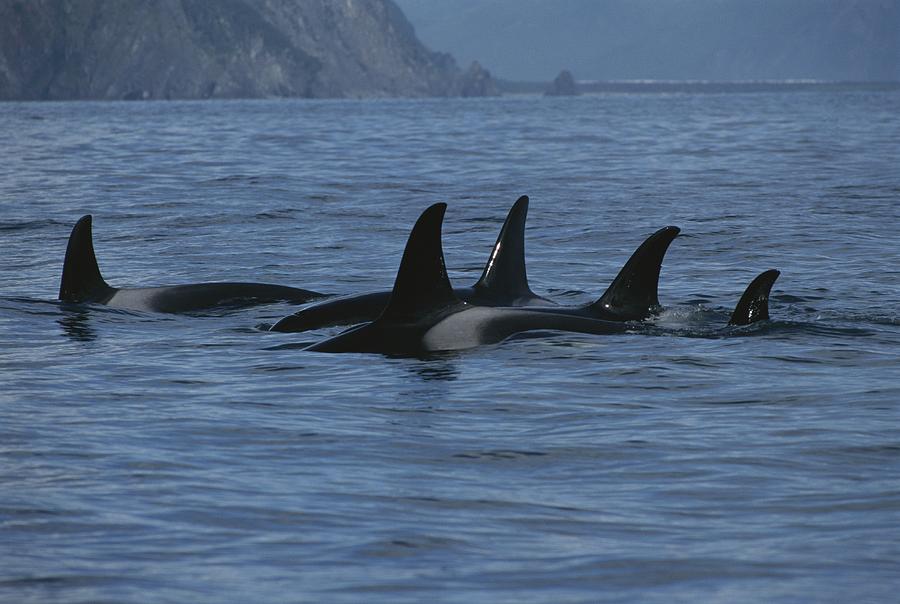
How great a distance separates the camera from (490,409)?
997cm

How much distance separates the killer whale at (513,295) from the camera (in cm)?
1267

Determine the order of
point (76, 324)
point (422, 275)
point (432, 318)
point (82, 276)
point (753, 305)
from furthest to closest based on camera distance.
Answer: point (82, 276) < point (76, 324) < point (753, 305) < point (432, 318) < point (422, 275)

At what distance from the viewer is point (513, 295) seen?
45.0 ft

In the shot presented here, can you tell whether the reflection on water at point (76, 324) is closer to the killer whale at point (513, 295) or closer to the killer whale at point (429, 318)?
the killer whale at point (513, 295)

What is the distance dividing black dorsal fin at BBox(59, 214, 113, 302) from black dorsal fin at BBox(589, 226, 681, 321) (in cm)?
508

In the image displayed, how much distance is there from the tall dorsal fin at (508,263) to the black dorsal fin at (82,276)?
12.9ft

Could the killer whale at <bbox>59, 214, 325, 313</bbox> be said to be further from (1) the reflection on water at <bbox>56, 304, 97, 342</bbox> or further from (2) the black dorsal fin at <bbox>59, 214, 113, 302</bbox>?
A: (1) the reflection on water at <bbox>56, 304, 97, 342</bbox>

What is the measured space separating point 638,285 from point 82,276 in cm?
569

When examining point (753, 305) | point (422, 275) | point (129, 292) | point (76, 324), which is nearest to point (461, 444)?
point (422, 275)

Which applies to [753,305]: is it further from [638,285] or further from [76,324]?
[76,324]

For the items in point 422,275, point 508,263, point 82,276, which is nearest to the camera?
point 422,275

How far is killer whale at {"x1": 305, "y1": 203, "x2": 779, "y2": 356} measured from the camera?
454 inches

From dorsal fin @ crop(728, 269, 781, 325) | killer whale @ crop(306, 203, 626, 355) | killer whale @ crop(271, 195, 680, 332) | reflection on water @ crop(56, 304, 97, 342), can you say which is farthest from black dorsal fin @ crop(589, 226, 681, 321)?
reflection on water @ crop(56, 304, 97, 342)

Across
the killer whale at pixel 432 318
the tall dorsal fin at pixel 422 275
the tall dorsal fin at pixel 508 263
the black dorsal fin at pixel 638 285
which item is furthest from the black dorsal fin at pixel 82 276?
the black dorsal fin at pixel 638 285
